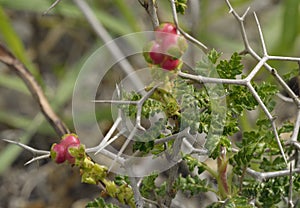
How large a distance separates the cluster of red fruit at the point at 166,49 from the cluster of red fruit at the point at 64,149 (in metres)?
0.26

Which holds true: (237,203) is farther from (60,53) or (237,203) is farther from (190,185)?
(60,53)

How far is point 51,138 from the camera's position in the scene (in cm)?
284

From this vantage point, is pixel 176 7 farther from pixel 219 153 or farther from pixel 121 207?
pixel 121 207

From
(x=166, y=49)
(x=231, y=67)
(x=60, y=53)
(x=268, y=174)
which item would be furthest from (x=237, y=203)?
(x=60, y=53)

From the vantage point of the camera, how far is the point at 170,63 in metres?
1.10

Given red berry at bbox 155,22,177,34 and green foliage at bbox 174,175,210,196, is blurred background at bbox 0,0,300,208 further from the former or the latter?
red berry at bbox 155,22,177,34

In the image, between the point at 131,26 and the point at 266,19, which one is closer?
the point at 131,26

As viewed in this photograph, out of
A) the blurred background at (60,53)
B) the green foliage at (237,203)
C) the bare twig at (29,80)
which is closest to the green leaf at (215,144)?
the green foliage at (237,203)

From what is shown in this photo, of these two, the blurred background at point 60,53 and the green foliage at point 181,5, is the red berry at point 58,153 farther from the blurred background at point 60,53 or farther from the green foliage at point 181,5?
the blurred background at point 60,53

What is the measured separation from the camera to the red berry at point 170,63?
1.09 meters

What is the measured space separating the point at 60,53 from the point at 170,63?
232cm

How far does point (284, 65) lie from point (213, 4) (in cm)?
117

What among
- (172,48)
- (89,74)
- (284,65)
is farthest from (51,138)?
(172,48)

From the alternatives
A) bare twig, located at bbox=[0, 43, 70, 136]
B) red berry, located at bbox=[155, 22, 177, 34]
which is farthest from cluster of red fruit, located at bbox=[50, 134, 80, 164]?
bare twig, located at bbox=[0, 43, 70, 136]
